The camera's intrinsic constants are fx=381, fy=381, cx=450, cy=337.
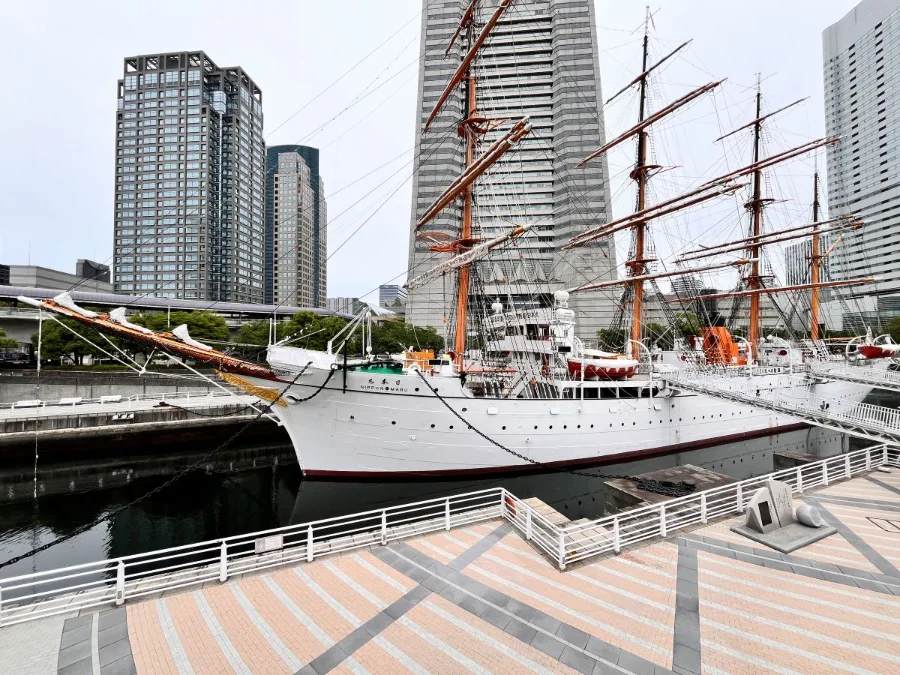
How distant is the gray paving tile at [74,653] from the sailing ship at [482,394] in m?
8.66

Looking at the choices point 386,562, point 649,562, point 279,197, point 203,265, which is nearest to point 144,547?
point 386,562

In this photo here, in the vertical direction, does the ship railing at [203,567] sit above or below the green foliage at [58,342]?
below

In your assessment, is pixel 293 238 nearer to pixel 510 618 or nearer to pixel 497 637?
pixel 510 618

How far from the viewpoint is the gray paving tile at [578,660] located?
4.13 metres

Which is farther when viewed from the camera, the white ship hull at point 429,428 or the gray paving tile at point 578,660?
the white ship hull at point 429,428

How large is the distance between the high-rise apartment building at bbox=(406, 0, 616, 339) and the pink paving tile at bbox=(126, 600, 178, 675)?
149 ft

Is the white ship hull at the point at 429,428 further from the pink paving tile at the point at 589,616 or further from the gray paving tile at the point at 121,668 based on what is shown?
the gray paving tile at the point at 121,668

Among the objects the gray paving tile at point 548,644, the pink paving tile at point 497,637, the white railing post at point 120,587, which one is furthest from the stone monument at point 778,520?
the white railing post at point 120,587

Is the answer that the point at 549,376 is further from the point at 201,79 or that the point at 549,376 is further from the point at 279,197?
the point at 279,197

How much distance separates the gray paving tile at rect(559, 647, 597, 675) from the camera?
4126 mm

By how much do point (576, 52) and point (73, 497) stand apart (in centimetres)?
7074

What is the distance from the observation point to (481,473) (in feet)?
50.9

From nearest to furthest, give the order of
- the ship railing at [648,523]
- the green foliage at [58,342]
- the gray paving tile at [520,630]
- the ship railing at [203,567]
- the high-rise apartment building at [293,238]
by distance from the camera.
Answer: the gray paving tile at [520,630], the ship railing at [203,567], the ship railing at [648,523], the green foliage at [58,342], the high-rise apartment building at [293,238]

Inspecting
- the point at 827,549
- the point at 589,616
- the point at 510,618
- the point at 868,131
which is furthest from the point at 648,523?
the point at 868,131
